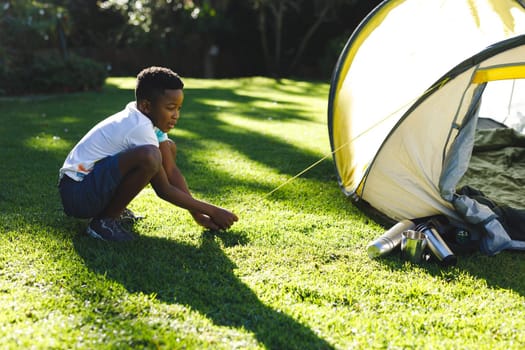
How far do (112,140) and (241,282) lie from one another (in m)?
1.06

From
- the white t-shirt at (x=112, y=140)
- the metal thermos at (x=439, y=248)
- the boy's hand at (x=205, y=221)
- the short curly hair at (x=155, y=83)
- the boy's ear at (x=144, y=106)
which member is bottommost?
the boy's hand at (x=205, y=221)

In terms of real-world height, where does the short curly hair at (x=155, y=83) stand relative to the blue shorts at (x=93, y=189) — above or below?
above

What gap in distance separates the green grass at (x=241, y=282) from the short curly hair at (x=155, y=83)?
2.72ft

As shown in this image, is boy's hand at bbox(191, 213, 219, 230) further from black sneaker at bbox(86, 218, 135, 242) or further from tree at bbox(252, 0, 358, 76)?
tree at bbox(252, 0, 358, 76)

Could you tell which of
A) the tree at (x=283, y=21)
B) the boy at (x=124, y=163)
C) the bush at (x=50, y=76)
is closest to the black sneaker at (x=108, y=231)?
the boy at (x=124, y=163)

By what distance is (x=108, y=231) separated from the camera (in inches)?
122

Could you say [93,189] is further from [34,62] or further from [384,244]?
[34,62]

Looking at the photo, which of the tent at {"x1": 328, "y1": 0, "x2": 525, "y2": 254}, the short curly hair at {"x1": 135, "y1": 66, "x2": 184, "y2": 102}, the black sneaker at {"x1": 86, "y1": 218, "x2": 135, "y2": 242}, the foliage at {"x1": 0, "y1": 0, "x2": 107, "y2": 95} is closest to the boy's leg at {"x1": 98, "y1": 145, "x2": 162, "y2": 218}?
the black sneaker at {"x1": 86, "y1": 218, "x2": 135, "y2": 242}

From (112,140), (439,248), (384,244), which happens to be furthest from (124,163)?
(439,248)

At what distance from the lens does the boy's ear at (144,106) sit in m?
3.07

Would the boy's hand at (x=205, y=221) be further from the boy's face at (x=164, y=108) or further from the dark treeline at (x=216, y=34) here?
the dark treeline at (x=216, y=34)

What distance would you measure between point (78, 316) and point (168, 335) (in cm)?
41

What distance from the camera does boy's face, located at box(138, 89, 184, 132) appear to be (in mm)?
3025

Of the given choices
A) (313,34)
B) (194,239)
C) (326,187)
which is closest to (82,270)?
(194,239)
